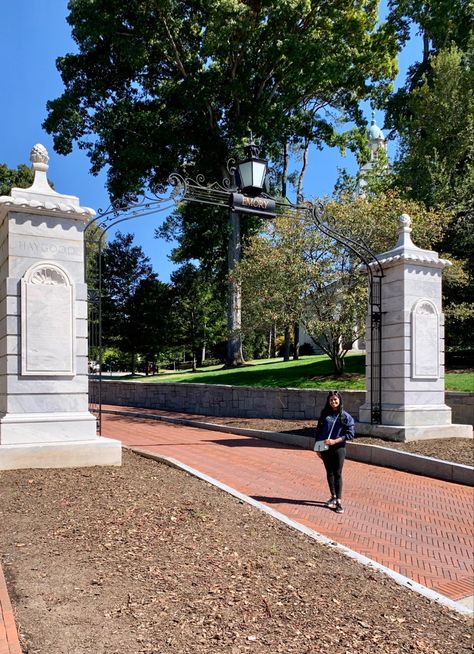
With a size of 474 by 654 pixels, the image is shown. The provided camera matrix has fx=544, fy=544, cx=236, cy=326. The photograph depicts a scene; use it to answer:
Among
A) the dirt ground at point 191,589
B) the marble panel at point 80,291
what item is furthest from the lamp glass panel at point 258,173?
the dirt ground at point 191,589

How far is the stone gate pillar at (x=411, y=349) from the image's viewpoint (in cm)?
1154

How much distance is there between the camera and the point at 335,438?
6898 millimetres

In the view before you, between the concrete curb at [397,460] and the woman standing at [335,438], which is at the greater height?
the woman standing at [335,438]

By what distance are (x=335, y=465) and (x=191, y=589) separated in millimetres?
3417

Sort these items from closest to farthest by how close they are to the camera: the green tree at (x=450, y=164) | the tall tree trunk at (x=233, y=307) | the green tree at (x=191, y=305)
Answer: the green tree at (x=450, y=164) → the tall tree trunk at (x=233, y=307) → the green tree at (x=191, y=305)

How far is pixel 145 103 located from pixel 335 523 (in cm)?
2608

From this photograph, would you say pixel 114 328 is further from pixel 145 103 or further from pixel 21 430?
pixel 21 430

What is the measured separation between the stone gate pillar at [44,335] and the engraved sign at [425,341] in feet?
22.2

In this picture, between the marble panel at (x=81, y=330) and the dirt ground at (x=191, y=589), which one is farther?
the marble panel at (x=81, y=330)

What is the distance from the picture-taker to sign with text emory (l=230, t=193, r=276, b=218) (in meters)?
10.3

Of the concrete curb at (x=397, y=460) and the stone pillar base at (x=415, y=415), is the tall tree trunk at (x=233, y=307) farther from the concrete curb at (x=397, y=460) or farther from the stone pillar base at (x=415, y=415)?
the stone pillar base at (x=415, y=415)

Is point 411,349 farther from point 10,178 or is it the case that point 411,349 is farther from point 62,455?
point 10,178

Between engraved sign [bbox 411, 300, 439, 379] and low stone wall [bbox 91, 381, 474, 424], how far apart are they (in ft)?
7.21

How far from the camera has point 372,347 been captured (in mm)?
12336
